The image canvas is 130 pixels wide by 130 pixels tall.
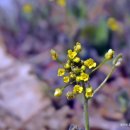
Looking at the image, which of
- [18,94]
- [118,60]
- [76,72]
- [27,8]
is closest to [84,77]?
[76,72]

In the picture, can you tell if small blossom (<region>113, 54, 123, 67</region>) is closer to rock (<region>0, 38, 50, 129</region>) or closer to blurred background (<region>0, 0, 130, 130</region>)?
blurred background (<region>0, 0, 130, 130</region>)

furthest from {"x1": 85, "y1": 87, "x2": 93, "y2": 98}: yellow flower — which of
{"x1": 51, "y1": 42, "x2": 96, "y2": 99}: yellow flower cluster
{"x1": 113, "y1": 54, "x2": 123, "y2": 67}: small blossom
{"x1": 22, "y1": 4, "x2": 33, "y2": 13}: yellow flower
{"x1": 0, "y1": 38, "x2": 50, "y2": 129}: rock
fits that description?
{"x1": 22, "y1": 4, "x2": 33, "y2": 13}: yellow flower

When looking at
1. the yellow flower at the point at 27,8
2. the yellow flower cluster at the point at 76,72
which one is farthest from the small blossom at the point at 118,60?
the yellow flower at the point at 27,8

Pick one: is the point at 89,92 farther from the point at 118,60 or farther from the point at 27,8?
the point at 27,8

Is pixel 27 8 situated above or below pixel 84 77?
above

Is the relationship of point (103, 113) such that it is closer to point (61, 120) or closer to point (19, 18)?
point (61, 120)

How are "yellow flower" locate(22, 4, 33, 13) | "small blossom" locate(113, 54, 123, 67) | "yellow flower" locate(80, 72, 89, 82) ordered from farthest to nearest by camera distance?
"yellow flower" locate(22, 4, 33, 13), "small blossom" locate(113, 54, 123, 67), "yellow flower" locate(80, 72, 89, 82)

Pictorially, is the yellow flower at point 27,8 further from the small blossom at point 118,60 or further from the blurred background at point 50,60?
the small blossom at point 118,60

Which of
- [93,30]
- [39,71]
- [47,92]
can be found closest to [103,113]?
[47,92]

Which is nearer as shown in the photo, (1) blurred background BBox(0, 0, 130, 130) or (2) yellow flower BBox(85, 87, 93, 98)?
(2) yellow flower BBox(85, 87, 93, 98)
